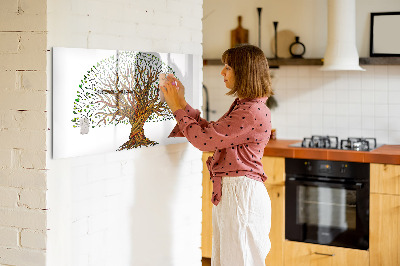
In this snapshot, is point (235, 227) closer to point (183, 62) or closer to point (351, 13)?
point (183, 62)

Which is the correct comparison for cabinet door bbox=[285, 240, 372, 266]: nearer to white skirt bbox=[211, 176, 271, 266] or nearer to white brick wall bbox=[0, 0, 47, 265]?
white skirt bbox=[211, 176, 271, 266]

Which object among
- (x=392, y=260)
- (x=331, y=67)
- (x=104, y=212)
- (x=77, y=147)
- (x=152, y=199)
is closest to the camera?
(x=77, y=147)

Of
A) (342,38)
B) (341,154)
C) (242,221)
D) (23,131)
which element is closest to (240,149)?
(242,221)

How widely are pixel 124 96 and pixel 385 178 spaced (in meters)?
2.20

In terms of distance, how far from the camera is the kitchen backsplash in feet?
15.6

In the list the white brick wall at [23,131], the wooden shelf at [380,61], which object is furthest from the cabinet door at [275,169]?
the white brick wall at [23,131]

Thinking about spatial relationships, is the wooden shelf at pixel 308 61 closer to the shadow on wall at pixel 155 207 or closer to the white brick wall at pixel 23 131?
the shadow on wall at pixel 155 207

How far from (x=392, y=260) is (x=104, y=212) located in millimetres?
2358

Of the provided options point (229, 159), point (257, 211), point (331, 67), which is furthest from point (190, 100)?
point (331, 67)

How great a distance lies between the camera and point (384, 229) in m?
A: 4.14

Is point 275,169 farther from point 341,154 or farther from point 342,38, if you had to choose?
point 342,38

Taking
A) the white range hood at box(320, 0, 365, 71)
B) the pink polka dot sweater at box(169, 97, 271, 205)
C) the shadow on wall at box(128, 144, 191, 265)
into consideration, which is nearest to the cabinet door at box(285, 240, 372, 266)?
the white range hood at box(320, 0, 365, 71)

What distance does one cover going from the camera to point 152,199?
2.93 metres

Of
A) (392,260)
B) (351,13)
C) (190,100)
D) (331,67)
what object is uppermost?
(351,13)
